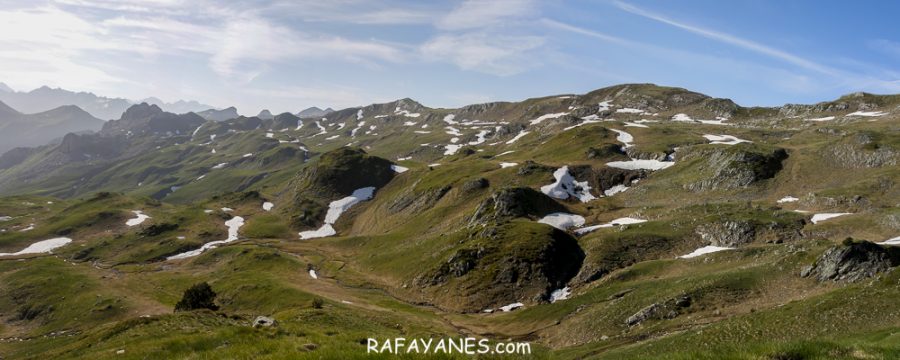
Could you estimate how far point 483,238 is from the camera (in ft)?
323

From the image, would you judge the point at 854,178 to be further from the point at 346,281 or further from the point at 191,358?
the point at 191,358

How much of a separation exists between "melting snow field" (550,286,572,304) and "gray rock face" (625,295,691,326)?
20631 millimetres

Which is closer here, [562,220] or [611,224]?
[611,224]

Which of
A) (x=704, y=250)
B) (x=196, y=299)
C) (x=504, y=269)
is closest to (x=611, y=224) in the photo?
(x=704, y=250)

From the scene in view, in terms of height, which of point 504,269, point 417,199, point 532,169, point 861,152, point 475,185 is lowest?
point 504,269

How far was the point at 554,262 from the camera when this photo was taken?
8594cm

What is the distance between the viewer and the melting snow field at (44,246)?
161m

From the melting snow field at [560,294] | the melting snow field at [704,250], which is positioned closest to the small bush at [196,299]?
the melting snow field at [560,294]

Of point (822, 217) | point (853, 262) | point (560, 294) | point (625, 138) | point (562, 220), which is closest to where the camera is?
point (853, 262)

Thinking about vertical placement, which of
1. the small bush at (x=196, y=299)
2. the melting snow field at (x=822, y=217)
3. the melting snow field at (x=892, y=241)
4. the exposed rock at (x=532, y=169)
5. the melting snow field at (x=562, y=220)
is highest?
the exposed rock at (x=532, y=169)

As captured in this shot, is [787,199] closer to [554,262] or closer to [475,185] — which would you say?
[554,262]

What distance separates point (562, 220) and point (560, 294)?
31.7 m

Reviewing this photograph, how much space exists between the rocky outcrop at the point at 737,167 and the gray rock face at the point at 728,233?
3550cm

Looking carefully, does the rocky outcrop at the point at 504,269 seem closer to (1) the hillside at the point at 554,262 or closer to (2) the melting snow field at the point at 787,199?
(1) the hillside at the point at 554,262
